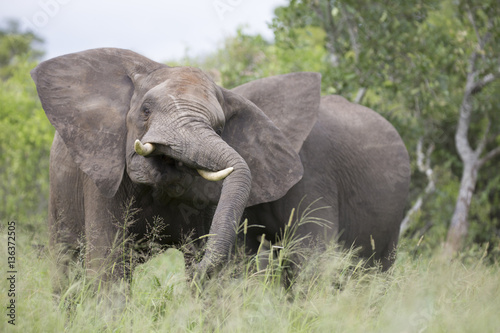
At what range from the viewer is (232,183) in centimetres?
354

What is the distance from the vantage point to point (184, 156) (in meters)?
3.64

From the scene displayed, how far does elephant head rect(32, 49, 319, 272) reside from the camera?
3.62 metres

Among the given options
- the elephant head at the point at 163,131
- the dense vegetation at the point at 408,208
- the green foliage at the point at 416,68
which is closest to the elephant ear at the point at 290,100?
the elephant head at the point at 163,131

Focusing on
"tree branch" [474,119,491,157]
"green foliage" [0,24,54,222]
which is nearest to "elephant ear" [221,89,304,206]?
"tree branch" [474,119,491,157]

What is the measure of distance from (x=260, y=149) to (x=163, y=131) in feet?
2.76

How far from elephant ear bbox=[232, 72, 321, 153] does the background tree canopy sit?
2.18 m

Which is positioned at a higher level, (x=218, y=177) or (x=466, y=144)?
(x=218, y=177)

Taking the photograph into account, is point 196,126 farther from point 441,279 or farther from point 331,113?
point 331,113


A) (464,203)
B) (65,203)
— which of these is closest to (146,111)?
(65,203)

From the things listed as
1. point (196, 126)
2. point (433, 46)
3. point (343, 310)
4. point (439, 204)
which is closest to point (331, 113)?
point (196, 126)

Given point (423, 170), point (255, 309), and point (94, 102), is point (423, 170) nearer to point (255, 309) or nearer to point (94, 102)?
point (94, 102)

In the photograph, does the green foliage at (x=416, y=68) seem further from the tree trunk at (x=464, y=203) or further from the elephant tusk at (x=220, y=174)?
the elephant tusk at (x=220, y=174)

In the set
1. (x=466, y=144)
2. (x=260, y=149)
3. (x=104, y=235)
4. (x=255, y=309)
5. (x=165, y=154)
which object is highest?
(x=165, y=154)

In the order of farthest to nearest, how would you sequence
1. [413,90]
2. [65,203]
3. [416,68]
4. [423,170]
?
[423,170] < [413,90] < [416,68] < [65,203]
